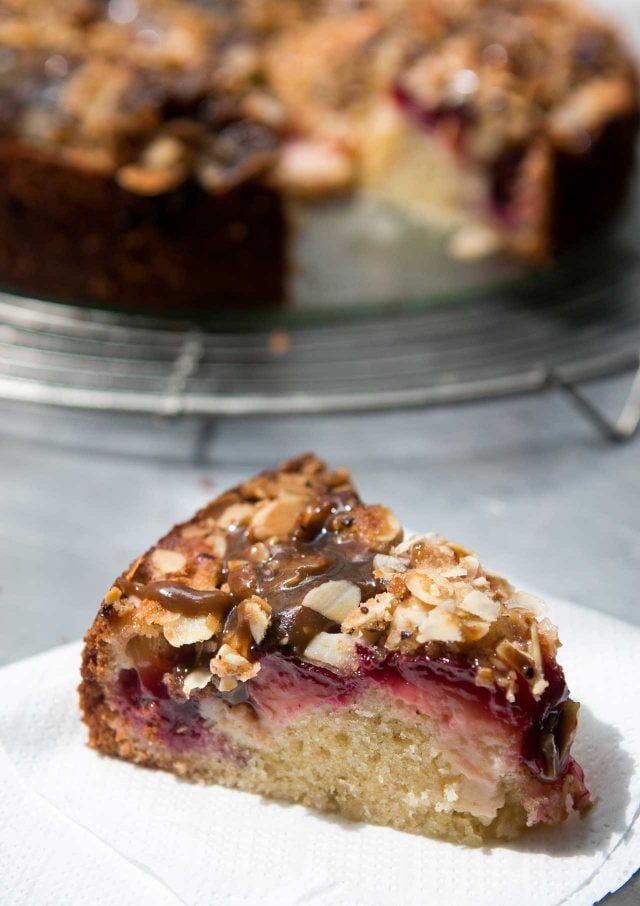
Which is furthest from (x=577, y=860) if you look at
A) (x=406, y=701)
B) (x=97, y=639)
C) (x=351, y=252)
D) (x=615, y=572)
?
(x=351, y=252)

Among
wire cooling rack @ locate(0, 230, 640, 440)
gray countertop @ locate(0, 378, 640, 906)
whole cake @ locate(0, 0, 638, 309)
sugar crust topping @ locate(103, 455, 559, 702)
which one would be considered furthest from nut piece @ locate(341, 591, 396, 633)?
whole cake @ locate(0, 0, 638, 309)

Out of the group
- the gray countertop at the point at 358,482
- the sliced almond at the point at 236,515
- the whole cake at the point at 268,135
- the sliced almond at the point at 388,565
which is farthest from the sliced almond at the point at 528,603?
the whole cake at the point at 268,135

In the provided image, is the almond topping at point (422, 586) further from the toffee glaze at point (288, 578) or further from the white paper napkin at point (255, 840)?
the white paper napkin at point (255, 840)

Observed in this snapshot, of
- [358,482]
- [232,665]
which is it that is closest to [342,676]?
[232,665]

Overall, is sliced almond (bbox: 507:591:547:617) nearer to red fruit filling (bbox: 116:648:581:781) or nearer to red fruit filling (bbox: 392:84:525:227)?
red fruit filling (bbox: 116:648:581:781)

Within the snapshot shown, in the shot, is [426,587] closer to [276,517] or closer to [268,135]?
[276,517]

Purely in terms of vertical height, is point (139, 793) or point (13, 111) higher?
point (13, 111)

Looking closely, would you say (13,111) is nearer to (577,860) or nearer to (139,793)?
(139,793)
